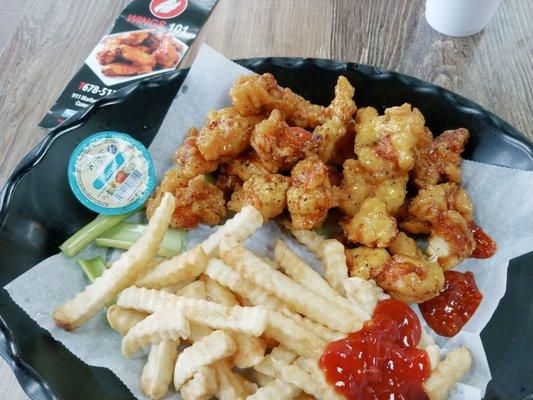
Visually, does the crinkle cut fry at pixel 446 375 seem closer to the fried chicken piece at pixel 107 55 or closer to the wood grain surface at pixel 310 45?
the wood grain surface at pixel 310 45

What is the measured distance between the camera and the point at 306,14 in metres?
3.38

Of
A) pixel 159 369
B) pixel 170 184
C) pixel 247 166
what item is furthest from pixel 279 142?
pixel 159 369

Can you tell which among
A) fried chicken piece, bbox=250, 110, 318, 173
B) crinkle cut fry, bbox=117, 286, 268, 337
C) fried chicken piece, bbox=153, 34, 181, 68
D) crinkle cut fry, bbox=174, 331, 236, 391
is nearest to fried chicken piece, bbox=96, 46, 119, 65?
fried chicken piece, bbox=153, 34, 181, 68

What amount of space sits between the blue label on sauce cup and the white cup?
188 cm

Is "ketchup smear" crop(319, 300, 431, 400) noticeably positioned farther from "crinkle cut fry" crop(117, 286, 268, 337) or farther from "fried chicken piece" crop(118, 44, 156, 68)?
"fried chicken piece" crop(118, 44, 156, 68)

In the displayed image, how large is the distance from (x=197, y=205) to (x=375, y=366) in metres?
0.95

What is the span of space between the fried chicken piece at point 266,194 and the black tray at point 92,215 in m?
0.57

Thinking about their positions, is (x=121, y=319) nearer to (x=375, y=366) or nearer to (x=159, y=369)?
(x=159, y=369)

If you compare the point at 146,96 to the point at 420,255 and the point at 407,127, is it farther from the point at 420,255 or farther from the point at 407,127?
the point at 420,255

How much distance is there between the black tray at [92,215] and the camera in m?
1.92

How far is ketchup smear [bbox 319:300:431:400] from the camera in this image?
1802 millimetres

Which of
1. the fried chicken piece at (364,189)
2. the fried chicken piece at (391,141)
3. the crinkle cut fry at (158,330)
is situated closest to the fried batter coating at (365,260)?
the fried chicken piece at (364,189)

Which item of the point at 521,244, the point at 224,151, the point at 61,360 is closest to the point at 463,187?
the point at 521,244

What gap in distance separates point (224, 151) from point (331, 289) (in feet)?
2.44
